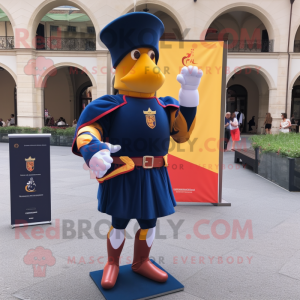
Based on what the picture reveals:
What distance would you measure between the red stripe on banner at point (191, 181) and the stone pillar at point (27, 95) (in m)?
14.8

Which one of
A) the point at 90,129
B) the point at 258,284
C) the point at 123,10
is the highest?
the point at 123,10

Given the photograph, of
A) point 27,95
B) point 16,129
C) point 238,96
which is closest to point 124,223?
point 16,129

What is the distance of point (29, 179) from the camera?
166 inches

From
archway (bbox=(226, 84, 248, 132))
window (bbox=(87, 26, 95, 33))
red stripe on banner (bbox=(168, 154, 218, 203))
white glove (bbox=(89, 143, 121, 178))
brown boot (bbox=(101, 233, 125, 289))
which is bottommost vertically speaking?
brown boot (bbox=(101, 233, 125, 289))

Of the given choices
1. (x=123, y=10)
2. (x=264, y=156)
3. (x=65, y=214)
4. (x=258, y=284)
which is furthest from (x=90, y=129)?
(x=123, y=10)

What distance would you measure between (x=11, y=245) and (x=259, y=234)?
9.70 feet

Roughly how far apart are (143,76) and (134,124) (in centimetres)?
38

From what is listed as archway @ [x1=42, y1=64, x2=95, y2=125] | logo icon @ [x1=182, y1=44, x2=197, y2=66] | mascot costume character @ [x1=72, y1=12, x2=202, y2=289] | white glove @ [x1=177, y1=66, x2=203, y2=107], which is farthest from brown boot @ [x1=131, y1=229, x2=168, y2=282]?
archway @ [x1=42, y1=64, x2=95, y2=125]

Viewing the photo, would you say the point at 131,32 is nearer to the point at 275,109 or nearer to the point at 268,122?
the point at 268,122

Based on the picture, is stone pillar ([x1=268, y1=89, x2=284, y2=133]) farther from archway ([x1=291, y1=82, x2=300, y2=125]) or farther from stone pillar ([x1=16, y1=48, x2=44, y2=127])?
stone pillar ([x1=16, y1=48, x2=44, y2=127])

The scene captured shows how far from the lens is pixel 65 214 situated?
4.80 meters

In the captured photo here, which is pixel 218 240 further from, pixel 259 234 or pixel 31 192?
pixel 31 192

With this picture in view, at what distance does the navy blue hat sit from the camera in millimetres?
2613

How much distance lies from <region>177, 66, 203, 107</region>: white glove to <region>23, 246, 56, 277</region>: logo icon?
201cm
